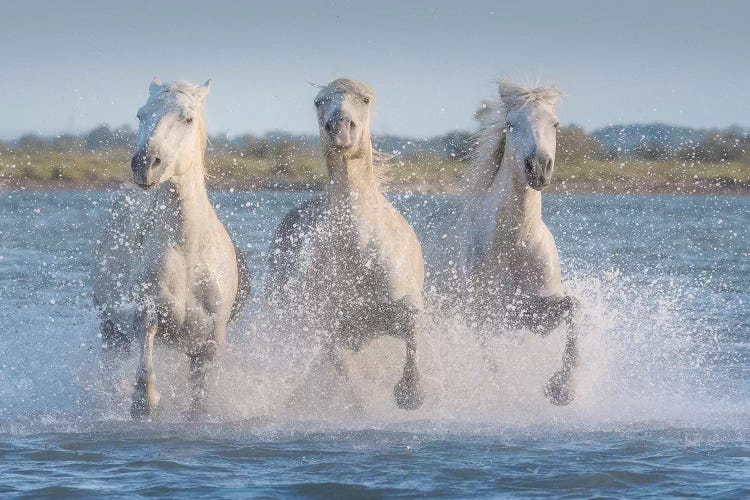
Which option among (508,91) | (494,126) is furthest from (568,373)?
(508,91)

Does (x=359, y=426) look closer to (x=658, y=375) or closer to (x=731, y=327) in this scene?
(x=658, y=375)

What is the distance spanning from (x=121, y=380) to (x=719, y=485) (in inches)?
173

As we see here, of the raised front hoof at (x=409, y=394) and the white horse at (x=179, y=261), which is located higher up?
the white horse at (x=179, y=261)

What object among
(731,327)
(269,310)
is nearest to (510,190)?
(269,310)

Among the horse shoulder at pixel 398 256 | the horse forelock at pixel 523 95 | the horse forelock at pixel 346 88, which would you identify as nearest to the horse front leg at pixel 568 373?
the horse shoulder at pixel 398 256

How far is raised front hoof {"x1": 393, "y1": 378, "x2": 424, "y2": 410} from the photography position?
8.45 metres

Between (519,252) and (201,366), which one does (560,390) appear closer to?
(519,252)

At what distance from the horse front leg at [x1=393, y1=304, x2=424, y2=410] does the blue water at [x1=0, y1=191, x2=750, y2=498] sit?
0.47 feet

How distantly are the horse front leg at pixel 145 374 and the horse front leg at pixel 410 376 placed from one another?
1.62 m

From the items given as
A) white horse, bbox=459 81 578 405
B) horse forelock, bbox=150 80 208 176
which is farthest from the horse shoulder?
horse forelock, bbox=150 80 208 176

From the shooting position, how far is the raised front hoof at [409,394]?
845cm

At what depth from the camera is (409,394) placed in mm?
8445

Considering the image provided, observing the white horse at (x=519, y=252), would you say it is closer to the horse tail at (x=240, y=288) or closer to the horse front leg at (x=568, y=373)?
the horse front leg at (x=568, y=373)

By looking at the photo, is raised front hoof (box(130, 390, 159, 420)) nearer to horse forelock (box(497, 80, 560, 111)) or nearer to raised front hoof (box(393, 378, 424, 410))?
raised front hoof (box(393, 378, 424, 410))
